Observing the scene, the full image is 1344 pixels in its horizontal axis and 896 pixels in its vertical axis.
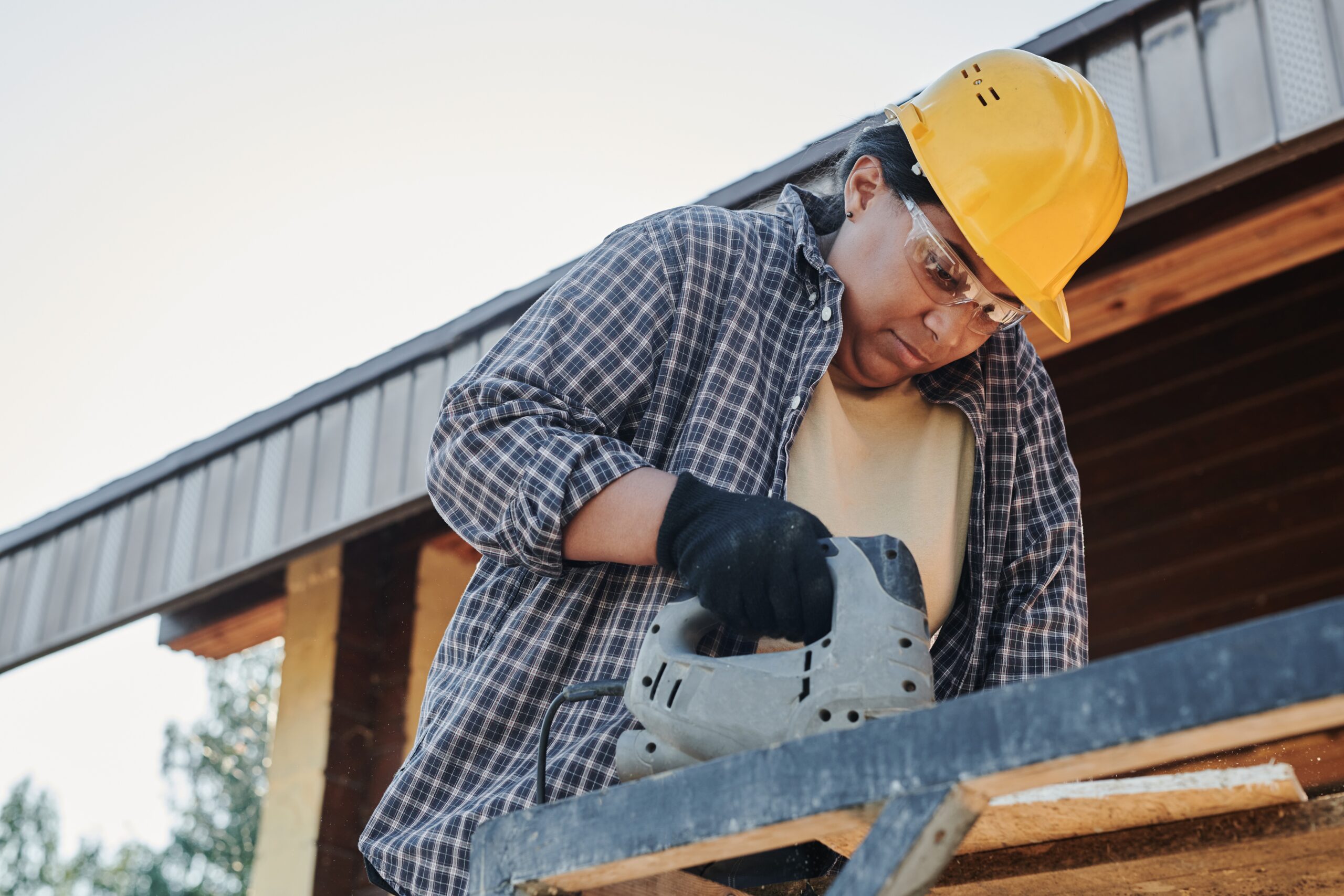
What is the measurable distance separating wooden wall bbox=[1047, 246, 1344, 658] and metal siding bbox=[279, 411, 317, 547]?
8.11 ft

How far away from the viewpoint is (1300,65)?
2.65 metres

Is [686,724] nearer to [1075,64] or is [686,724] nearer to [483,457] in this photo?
[483,457]

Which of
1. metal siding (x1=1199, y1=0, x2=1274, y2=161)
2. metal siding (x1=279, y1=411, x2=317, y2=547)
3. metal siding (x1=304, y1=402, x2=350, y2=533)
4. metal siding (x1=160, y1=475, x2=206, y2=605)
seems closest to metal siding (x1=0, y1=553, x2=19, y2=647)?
metal siding (x1=160, y1=475, x2=206, y2=605)

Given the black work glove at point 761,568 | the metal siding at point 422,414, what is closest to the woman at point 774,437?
the black work glove at point 761,568

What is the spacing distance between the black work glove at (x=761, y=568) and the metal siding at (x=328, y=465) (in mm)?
2785

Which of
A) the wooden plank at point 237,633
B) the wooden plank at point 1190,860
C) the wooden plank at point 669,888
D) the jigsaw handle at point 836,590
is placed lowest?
the wooden plank at point 669,888

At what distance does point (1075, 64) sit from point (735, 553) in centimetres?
216

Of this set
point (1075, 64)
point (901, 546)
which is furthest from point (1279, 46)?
point (901, 546)

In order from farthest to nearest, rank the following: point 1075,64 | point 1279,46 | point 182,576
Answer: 1. point 182,576
2. point 1075,64
3. point 1279,46

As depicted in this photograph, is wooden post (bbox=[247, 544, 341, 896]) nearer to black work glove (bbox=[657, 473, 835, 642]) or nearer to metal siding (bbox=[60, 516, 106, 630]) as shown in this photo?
metal siding (bbox=[60, 516, 106, 630])

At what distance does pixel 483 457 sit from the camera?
1593 mm

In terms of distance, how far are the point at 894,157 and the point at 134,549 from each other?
347cm

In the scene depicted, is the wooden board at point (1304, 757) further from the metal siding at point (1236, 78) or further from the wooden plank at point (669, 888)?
the wooden plank at point (669, 888)

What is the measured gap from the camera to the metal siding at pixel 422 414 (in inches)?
150
